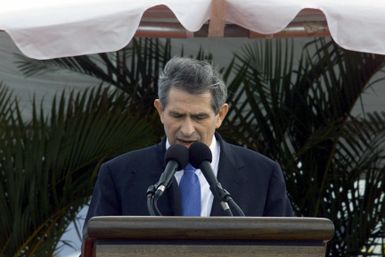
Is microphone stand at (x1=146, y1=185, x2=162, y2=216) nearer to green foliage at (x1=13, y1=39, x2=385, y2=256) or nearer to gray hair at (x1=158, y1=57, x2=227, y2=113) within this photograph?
gray hair at (x1=158, y1=57, x2=227, y2=113)

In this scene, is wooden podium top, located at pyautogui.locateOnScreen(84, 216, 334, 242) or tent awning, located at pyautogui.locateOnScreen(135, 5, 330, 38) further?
tent awning, located at pyautogui.locateOnScreen(135, 5, 330, 38)

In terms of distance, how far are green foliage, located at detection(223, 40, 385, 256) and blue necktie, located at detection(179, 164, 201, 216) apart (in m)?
3.45

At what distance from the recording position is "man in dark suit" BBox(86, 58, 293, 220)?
409 cm

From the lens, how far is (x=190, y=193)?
13.4ft

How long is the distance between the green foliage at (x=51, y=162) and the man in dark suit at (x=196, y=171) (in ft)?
8.73

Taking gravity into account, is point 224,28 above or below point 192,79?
below

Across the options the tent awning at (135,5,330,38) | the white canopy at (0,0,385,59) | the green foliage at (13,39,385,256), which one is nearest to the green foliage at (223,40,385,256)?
the green foliage at (13,39,385,256)

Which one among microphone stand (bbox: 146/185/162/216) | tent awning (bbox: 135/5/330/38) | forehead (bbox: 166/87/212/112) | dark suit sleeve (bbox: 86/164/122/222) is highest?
forehead (bbox: 166/87/212/112)

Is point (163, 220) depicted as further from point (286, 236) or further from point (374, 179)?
point (374, 179)

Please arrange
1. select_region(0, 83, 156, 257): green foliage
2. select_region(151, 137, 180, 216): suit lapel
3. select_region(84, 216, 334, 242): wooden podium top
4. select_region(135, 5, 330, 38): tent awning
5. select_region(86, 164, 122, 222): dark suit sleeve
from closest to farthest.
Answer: select_region(84, 216, 334, 242): wooden podium top → select_region(151, 137, 180, 216): suit lapel → select_region(86, 164, 122, 222): dark suit sleeve → select_region(135, 5, 330, 38): tent awning → select_region(0, 83, 156, 257): green foliage

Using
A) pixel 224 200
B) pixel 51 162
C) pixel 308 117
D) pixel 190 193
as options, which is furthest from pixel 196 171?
pixel 308 117

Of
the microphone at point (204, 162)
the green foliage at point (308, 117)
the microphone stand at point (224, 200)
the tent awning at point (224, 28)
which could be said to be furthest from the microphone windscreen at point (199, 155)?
the green foliage at point (308, 117)

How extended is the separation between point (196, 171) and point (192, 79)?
303 millimetres

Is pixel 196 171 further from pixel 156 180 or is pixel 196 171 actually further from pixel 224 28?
pixel 224 28
